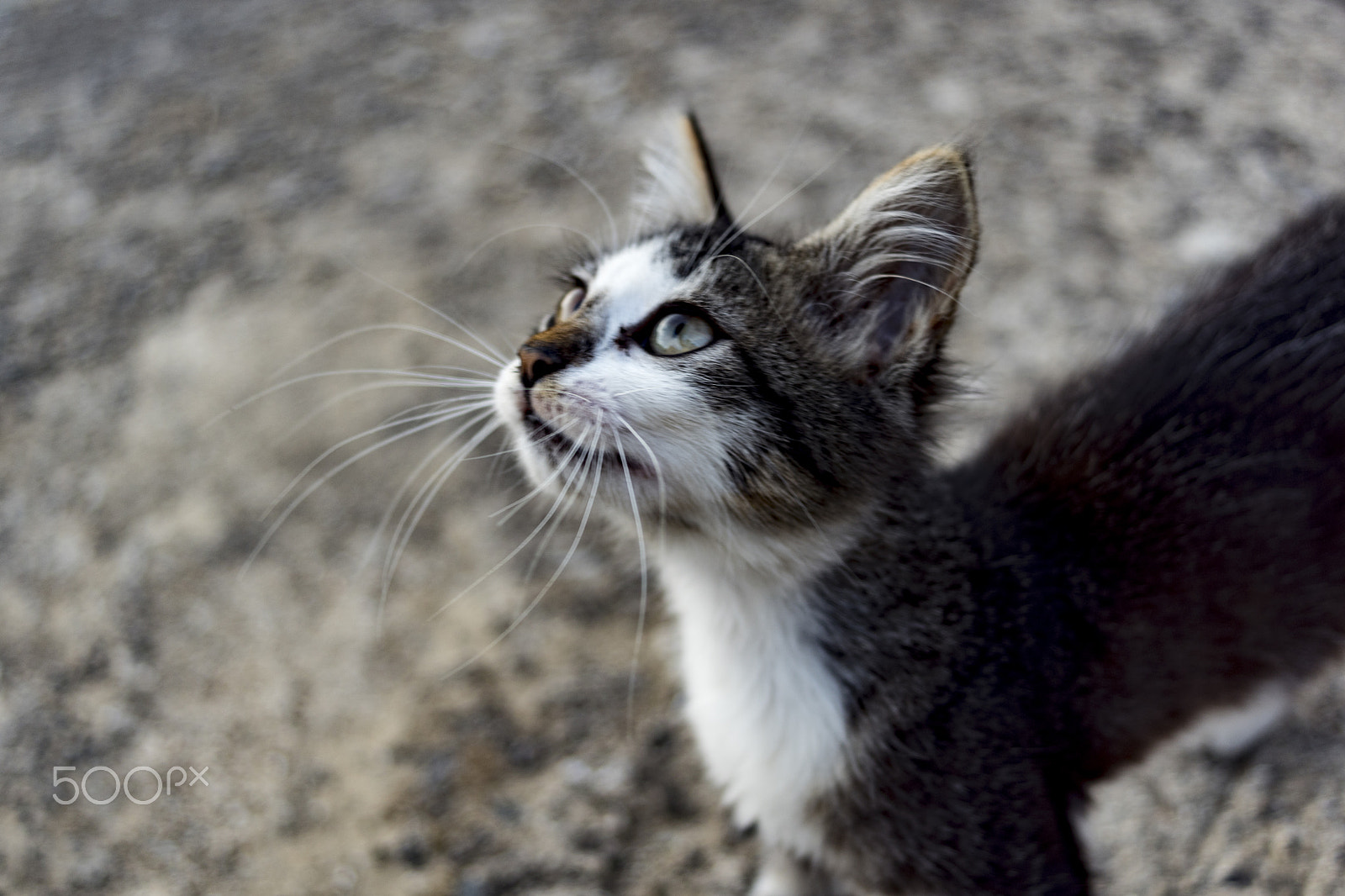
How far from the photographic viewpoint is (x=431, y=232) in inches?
175

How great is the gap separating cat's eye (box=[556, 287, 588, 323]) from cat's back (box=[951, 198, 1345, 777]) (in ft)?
3.45

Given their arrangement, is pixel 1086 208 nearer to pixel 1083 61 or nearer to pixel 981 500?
pixel 1083 61

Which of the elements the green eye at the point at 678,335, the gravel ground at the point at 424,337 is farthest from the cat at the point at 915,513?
the gravel ground at the point at 424,337

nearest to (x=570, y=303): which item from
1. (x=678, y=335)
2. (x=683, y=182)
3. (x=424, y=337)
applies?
(x=678, y=335)

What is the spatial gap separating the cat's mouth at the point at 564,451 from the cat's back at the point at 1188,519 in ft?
3.00

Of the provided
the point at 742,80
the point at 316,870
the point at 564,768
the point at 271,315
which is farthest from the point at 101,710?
the point at 742,80

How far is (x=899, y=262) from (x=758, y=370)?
1.18ft

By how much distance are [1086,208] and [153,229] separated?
4294 mm

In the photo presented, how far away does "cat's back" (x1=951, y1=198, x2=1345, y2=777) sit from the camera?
2283 millimetres

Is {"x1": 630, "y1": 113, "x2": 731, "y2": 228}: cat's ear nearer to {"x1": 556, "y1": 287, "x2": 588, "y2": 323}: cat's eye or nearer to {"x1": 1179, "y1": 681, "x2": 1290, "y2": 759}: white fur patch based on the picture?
{"x1": 556, "y1": 287, "x2": 588, "y2": 323}: cat's eye

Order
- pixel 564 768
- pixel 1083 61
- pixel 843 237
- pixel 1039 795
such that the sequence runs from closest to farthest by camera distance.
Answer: pixel 843 237
pixel 1039 795
pixel 564 768
pixel 1083 61

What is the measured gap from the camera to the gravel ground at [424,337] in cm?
278

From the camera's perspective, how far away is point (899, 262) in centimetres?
191

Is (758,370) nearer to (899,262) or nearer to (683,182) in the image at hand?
(899,262)
